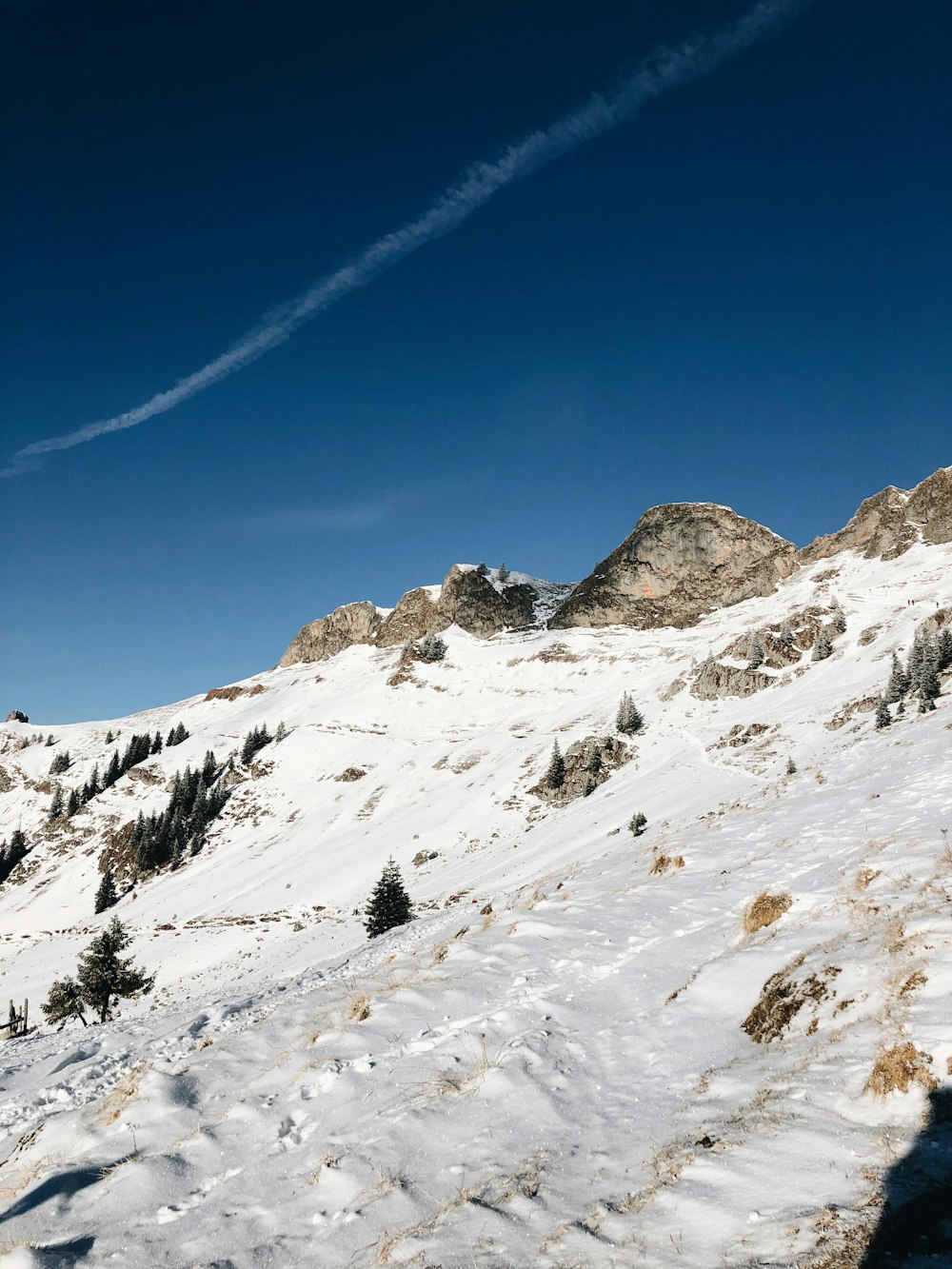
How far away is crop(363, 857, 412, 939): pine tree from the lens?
30984 millimetres

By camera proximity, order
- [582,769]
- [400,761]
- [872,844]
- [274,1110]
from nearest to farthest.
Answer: [274,1110]
[872,844]
[582,769]
[400,761]

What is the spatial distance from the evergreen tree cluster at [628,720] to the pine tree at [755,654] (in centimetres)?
1703

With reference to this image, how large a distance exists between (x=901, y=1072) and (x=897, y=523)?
15337 cm

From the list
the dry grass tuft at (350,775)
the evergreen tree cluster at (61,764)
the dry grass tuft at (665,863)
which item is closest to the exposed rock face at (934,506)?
the dry grass tuft at (350,775)

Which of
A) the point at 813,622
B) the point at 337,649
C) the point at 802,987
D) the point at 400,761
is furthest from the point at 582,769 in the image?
the point at 337,649

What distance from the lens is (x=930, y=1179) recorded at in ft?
14.6

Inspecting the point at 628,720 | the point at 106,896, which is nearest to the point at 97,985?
the point at 106,896

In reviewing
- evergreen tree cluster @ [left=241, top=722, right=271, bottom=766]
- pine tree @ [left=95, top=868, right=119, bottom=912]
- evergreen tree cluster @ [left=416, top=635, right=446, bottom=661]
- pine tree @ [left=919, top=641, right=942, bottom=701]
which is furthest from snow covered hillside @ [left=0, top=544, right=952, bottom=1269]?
evergreen tree cluster @ [left=416, top=635, right=446, bottom=661]

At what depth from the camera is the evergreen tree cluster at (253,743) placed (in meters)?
97.8

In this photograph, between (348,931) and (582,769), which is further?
(582,769)

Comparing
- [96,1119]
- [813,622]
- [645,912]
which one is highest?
[813,622]

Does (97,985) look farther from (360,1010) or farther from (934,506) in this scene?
(934,506)

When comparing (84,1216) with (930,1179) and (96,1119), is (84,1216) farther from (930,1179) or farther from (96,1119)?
(930,1179)

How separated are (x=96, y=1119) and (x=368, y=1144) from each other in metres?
3.92
